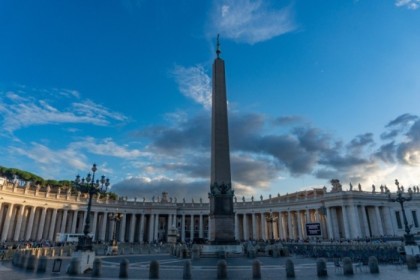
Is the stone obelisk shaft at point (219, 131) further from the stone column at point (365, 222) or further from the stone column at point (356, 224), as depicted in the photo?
the stone column at point (365, 222)

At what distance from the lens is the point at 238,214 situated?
70.8m

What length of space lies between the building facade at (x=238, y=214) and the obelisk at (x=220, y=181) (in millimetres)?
26060

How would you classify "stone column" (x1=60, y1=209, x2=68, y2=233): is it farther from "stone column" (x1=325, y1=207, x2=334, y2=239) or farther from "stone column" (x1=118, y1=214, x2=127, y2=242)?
"stone column" (x1=325, y1=207, x2=334, y2=239)

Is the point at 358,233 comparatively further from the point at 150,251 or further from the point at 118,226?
the point at 118,226

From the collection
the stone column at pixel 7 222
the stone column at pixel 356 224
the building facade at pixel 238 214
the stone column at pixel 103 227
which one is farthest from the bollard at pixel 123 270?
the stone column at pixel 103 227

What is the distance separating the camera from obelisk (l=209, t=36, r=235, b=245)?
80.4 feet

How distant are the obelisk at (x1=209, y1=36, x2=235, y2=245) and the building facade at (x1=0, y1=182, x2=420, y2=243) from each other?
26.1m

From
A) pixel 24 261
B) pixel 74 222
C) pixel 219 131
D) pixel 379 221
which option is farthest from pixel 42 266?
pixel 379 221

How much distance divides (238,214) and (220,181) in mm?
48239

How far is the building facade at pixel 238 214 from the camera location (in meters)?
55.6

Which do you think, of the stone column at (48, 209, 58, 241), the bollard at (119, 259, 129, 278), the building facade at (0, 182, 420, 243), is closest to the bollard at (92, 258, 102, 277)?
the bollard at (119, 259, 129, 278)

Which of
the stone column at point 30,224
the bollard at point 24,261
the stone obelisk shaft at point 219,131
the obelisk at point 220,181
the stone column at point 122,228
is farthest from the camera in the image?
the stone column at point 122,228

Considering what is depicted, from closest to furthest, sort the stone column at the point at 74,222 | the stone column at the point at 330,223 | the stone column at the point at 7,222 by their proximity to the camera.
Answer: the stone column at the point at 7,222, the stone column at the point at 330,223, the stone column at the point at 74,222

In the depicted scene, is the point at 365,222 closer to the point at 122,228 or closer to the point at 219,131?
the point at 219,131
